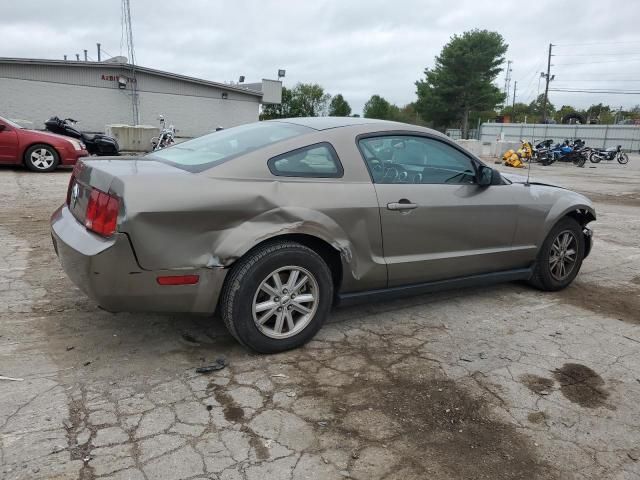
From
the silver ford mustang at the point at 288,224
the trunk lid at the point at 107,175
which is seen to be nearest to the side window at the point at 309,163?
the silver ford mustang at the point at 288,224

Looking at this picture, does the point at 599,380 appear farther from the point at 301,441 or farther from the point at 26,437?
the point at 26,437

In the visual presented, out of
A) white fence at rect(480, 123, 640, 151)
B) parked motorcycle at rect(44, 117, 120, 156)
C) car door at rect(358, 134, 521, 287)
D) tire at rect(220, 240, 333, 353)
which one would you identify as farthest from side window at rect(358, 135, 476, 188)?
white fence at rect(480, 123, 640, 151)

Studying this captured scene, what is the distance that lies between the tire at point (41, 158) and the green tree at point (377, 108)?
200ft

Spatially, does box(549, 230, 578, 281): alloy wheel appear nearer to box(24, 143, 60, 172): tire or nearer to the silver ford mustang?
the silver ford mustang

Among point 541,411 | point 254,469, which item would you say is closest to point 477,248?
point 541,411

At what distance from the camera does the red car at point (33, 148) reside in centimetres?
1112

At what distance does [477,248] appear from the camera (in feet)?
13.8

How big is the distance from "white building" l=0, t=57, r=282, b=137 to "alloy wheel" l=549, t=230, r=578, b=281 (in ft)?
79.7

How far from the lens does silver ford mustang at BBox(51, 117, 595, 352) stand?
2939mm

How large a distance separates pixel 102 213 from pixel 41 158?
9.95 m

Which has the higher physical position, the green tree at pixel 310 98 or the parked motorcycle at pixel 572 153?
the green tree at pixel 310 98

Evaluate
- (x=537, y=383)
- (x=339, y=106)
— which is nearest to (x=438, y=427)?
(x=537, y=383)

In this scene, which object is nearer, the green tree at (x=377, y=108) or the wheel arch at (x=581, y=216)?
the wheel arch at (x=581, y=216)

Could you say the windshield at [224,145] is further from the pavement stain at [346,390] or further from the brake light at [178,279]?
the pavement stain at [346,390]
